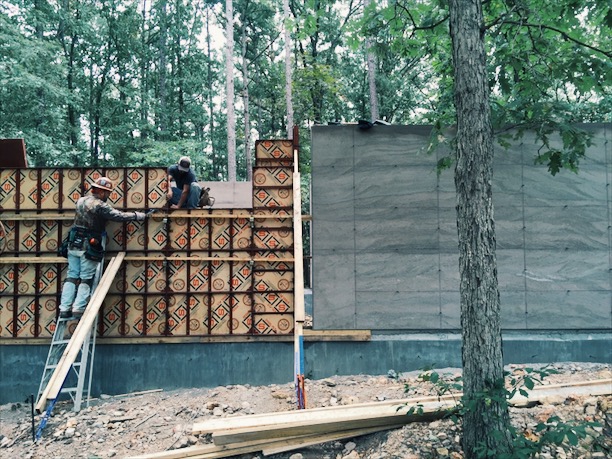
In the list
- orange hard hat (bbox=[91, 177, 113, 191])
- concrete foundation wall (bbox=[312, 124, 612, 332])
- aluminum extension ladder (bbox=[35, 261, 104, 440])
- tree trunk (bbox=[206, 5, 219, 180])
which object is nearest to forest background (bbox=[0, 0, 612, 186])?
tree trunk (bbox=[206, 5, 219, 180])

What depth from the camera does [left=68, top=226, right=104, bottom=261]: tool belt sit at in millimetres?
7238

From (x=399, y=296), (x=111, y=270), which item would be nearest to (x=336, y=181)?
(x=399, y=296)

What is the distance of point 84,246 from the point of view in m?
7.25

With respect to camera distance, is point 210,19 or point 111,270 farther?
point 210,19

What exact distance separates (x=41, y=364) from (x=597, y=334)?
948cm

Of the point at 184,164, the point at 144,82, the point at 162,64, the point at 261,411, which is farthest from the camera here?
the point at 144,82

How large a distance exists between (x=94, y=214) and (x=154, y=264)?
1.28m

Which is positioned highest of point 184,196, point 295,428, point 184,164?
point 184,164

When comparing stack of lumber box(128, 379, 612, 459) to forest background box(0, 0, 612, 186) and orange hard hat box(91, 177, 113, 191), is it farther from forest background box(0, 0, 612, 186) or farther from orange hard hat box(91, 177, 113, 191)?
forest background box(0, 0, 612, 186)

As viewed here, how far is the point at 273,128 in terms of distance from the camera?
91.2ft

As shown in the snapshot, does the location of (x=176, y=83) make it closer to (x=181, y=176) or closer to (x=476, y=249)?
(x=181, y=176)

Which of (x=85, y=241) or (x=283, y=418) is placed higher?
(x=85, y=241)

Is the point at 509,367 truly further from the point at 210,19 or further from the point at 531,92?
the point at 210,19

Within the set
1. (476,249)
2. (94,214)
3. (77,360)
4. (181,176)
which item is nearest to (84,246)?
(94,214)
